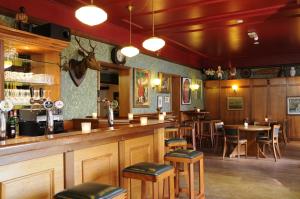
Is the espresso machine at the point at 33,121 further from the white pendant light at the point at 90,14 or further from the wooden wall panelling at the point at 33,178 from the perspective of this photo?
the wooden wall panelling at the point at 33,178

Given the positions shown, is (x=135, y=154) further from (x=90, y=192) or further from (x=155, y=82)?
(x=155, y=82)

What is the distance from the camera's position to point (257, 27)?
20.7ft

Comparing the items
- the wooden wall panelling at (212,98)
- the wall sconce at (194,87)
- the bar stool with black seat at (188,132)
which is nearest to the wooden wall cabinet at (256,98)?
the wooden wall panelling at (212,98)

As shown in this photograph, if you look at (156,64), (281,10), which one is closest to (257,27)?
(281,10)

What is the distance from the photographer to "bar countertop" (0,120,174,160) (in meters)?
1.86

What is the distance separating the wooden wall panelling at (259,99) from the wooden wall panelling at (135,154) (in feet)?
26.4

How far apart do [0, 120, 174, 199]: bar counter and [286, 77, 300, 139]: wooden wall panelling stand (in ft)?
27.0

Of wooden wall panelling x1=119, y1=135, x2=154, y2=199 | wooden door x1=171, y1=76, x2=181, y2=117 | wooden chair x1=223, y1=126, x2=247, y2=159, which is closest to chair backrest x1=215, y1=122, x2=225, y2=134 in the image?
wooden chair x1=223, y1=126, x2=247, y2=159

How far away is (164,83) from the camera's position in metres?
8.70

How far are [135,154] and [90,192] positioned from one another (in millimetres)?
1514

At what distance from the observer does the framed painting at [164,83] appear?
27.6 ft

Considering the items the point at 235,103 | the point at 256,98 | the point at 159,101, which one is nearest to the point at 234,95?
the point at 235,103

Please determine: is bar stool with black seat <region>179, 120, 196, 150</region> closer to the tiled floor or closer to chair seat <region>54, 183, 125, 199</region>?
the tiled floor

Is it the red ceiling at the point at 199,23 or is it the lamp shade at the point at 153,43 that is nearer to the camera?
the lamp shade at the point at 153,43
